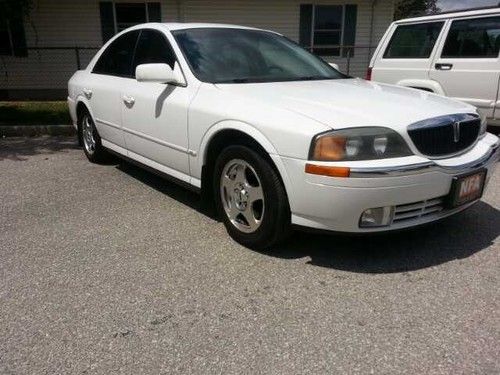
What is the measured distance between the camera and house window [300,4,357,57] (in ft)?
46.5

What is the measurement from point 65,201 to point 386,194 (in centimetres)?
321

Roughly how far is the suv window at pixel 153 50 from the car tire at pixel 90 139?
1.26 meters

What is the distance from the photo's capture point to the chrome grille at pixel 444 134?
3.07m

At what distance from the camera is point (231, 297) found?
2.93 m

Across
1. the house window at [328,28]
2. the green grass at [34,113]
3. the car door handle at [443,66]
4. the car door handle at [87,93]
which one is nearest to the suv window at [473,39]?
the car door handle at [443,66]

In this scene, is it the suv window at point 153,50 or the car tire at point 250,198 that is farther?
the suv window at point 153,50

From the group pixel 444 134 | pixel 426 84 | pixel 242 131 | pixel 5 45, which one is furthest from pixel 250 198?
pixel 5 45

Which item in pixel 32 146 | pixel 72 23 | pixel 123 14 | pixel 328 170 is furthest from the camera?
pixel 123 14

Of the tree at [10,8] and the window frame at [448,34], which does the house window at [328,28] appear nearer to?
the tree at [10,8]

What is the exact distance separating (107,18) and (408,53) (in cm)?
952

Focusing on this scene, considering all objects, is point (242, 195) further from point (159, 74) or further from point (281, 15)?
point (281, 15)

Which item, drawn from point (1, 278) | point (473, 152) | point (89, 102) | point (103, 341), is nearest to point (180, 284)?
point (103, 341)

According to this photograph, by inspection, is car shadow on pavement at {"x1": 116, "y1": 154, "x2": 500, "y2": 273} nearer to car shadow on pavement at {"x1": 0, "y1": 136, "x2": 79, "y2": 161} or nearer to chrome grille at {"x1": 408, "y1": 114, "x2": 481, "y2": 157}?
chrome grille at {"x1": 408, "y1": 114, "x2": 481, "y2": 157}

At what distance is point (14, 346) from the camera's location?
2.48m
